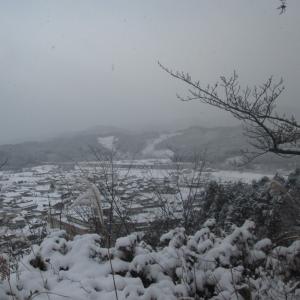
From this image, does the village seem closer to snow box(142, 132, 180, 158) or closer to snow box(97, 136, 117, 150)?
snow box(97, 136, 117, 150)

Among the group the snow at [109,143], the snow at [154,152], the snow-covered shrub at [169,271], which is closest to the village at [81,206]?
the snow-covered shrub at [169,271]

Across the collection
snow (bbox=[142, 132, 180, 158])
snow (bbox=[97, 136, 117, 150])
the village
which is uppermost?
snow (bbox=[97, 136, 117, 150])

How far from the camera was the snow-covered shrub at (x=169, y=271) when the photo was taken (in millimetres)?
2328

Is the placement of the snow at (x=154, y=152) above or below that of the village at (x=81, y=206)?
above

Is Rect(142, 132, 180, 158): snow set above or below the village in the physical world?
above

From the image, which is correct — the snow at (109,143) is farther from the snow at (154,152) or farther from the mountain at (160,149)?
the snow at (154,152)

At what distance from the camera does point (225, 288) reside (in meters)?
2.39

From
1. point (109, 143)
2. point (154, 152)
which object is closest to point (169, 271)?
point (109, 143)

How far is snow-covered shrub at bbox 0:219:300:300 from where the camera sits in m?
2.33

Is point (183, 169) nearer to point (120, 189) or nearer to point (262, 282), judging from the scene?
point (120, 189)

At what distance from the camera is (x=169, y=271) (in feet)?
8.72

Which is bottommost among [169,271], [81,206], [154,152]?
[169,271]

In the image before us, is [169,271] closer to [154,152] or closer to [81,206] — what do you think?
[81,206]

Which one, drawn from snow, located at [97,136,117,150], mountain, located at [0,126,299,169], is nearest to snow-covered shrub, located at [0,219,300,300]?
mountain, located at [0,126,299,169]
